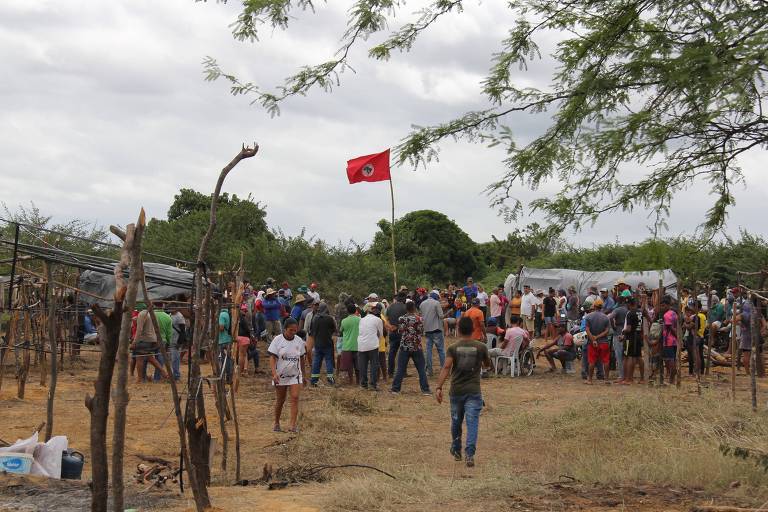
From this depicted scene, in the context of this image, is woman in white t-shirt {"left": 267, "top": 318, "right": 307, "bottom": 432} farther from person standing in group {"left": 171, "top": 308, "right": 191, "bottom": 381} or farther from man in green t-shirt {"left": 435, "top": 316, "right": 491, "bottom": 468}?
person standing in group {"left": 171, "top": 308, "right": 191, "bottom": 381}

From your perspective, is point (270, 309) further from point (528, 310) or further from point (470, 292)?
point (528, 310)

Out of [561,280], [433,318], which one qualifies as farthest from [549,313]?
[433,318]

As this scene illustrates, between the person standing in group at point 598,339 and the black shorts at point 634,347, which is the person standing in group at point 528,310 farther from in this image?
the black shorts at point 634,347

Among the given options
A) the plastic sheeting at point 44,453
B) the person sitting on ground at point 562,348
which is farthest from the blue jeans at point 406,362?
the plastic sheeting at point 44,453

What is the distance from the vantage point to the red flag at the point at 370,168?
67.6ft

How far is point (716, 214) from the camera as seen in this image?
8047 mm

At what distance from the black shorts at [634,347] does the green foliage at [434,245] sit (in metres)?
25.6

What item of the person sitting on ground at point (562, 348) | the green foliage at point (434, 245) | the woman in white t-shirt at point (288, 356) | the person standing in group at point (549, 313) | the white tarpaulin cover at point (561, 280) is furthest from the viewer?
the green foliage at point (434, 245)

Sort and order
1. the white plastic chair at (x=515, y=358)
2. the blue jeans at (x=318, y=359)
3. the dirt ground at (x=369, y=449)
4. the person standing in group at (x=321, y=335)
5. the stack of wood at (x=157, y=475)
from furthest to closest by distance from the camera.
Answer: the white plastic chair at (x=515, y=358) < the blue jeans at (x=318, y=359) < the person standing in group at (x=321, y=335) < the stack of wood at (x=157, y=475) < the dirt ground at (x=369, y=449)

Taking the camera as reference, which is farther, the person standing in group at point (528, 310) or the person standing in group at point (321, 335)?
the person standing in group at point (528, 310)

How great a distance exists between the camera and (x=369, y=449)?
11.6 meters

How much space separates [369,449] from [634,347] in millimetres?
7890

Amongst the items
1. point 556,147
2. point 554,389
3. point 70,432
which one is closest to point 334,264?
point 554,389

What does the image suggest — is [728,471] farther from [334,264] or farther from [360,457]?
[334,264]
